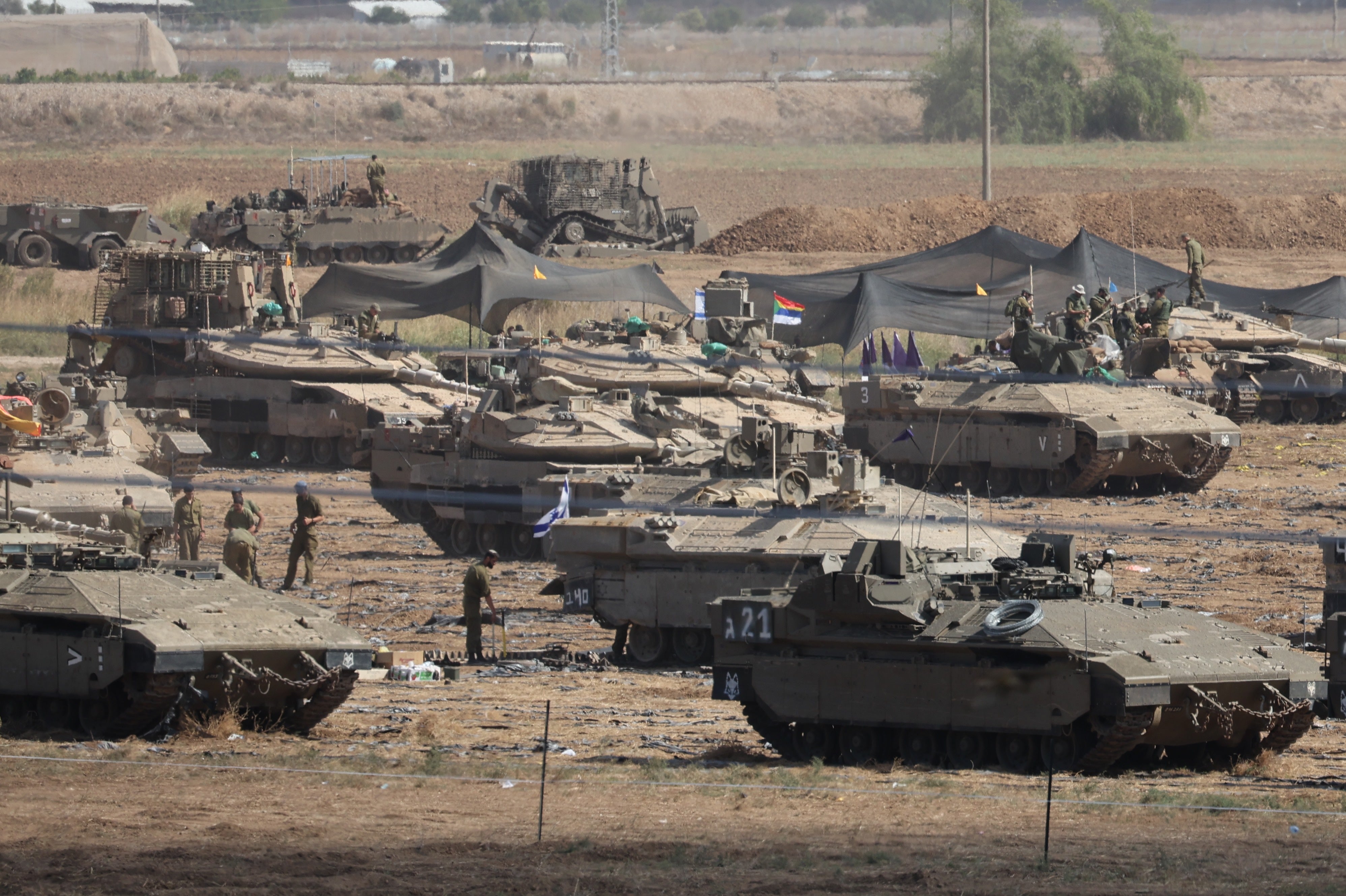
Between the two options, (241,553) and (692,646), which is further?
(241,553)

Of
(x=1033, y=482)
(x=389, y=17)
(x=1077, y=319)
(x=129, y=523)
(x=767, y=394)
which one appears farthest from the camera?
(x=389, y=17)

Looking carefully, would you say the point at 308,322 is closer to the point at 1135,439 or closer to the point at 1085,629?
the point at 1135,439

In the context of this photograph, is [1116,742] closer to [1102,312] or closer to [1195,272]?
[1102,312]

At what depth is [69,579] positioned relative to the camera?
47.8 feet

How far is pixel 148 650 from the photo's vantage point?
13.7 m

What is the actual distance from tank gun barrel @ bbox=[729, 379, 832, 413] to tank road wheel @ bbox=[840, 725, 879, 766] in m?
15.7

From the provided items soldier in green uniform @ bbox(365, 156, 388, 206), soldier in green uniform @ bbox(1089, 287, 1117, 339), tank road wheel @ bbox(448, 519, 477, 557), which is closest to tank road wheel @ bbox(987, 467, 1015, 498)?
soldier in green uniform @ bbox(1089, 287, 1117, 339)

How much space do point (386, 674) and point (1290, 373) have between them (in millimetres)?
21082

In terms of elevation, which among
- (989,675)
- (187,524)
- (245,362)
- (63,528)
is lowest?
(187,524)

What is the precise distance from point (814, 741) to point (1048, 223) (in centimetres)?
4209

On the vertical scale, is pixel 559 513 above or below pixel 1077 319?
below

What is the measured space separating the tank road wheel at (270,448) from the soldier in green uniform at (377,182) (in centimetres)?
1953

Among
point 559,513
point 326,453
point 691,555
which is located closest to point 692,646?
point 691,555

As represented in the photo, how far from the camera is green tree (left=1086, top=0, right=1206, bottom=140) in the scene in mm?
77000
